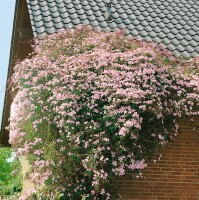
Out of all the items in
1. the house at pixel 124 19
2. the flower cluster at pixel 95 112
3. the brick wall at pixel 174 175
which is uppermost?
the house at pixel 124 19

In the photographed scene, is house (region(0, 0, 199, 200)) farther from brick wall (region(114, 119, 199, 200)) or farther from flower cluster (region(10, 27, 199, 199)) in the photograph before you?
flower cluster (region(10, 27, 199, 199))

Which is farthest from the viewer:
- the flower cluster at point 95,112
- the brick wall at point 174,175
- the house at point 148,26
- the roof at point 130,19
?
the roof at point 130,19

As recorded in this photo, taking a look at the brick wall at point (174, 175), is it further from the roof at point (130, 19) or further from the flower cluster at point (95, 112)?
the roof at point (130, 19)

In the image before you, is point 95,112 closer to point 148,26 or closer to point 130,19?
point 148,26

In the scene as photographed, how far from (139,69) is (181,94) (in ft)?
3.67

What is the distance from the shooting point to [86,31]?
11250mm

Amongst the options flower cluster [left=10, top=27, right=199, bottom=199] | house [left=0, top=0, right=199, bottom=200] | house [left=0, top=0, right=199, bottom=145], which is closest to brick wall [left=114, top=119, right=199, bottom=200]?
house [left=0, top=0, right=199, bottom=200]

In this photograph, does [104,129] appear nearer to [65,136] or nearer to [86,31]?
[65,136]

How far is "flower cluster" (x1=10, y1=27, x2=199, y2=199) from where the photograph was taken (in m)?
9.08

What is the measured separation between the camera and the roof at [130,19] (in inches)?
474

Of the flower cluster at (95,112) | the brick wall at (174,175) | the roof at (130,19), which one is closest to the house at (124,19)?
the roof at (130,19)

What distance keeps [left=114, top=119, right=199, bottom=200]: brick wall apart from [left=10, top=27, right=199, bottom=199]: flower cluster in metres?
0.33

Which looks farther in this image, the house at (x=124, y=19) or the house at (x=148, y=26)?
the house at (x=124, y=19)

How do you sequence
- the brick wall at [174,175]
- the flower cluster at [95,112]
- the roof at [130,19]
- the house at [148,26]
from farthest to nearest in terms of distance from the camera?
the roof at [130,19]
the house at [148,26]
the brick wall at [174,175]
the flower cluster at [95,112]
